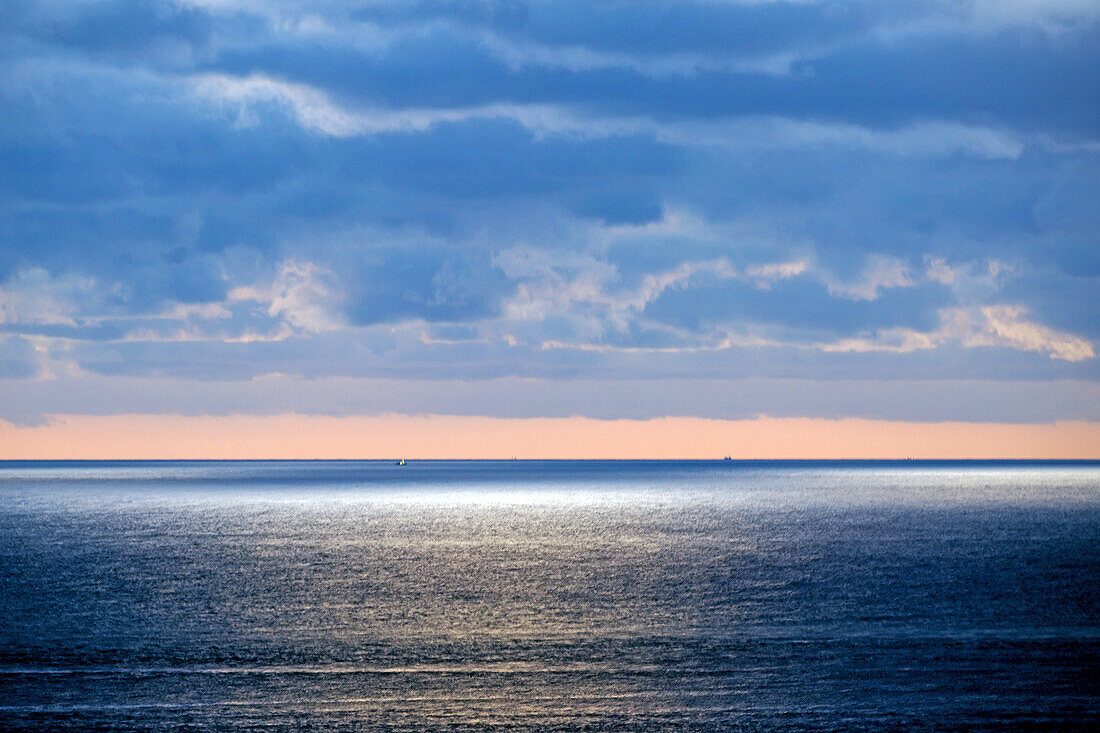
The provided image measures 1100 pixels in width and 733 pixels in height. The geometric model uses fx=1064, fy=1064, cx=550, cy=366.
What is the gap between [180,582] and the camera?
4012 centimetres

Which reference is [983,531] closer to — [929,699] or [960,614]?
[960,614]

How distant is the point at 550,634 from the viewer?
87.9ft

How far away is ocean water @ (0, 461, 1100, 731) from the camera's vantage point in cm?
1847

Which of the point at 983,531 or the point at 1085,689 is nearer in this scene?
the point at 1085,689

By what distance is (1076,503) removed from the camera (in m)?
114

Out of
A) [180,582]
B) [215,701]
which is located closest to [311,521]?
[180,582]

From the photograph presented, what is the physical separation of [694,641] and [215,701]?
459 inches

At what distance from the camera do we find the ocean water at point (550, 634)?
1847cm

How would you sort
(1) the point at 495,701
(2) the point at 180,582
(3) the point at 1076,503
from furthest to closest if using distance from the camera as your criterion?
1. (3) the point at 1076,503
2. (2) the point at 180,582
3. (1) the point at 495,701

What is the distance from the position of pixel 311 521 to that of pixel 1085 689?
69680 mm

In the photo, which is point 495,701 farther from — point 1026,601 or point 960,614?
point 1026,601

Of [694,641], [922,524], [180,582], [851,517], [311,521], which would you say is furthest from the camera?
[851,517]

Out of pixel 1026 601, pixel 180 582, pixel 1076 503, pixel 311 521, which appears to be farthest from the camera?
pixel 1076 503

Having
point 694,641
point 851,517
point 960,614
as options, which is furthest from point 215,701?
point 851,517
